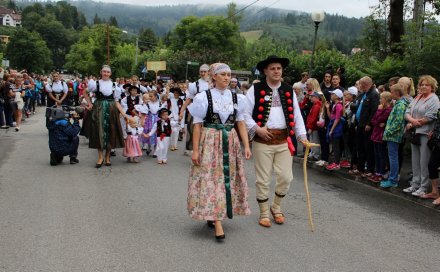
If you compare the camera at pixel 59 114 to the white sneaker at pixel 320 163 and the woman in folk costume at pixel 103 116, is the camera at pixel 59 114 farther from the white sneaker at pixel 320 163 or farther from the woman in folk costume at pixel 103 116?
the white sneaker at pixel 320 163

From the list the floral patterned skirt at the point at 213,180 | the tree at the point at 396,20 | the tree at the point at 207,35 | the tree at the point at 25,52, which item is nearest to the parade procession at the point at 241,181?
the floral patterned skirt at the point at 213,180

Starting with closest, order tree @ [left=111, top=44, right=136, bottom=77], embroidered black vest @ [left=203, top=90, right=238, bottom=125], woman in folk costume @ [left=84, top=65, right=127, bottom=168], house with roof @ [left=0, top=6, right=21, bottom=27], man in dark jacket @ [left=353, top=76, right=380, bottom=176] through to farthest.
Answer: embroidered black vest @ [left=203, top=90, right=238, bottom=125] < man in dark jacket @ [left=353, top=76, right=380, bottom=176] < woman in folk costume @ [left=84, top=65, right=127, bottom=168] < tree @ [left=111, top=44, right=136, bottom=77] < house with roof @ [left=0, top=6, right=21, bottom=27]

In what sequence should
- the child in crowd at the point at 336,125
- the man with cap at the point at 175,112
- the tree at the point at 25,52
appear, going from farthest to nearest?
the tree at the point at 25,52, the man with cap at the point at 175,112, the child in crowd at the point at 336,125

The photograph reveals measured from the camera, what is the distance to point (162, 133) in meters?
11.2

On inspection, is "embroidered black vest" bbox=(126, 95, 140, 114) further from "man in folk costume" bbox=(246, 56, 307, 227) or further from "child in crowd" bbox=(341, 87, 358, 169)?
"man in folk costume" bbox=(246, 56, 307, 227)

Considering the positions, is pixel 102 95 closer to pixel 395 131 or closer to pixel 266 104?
pixel 266 104

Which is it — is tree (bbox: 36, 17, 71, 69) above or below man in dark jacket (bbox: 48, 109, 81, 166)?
above

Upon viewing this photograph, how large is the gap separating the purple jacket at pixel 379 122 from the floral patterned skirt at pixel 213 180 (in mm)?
4018

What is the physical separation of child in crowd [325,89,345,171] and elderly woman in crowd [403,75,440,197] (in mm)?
2062

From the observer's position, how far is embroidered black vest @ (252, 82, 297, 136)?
6125 millimetres

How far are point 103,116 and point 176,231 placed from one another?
4.80 metres

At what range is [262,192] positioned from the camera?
6.18 m

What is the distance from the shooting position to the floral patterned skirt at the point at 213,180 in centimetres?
561

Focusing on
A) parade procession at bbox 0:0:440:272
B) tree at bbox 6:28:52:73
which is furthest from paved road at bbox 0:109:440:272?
tree at bbox 6:28:52:73
